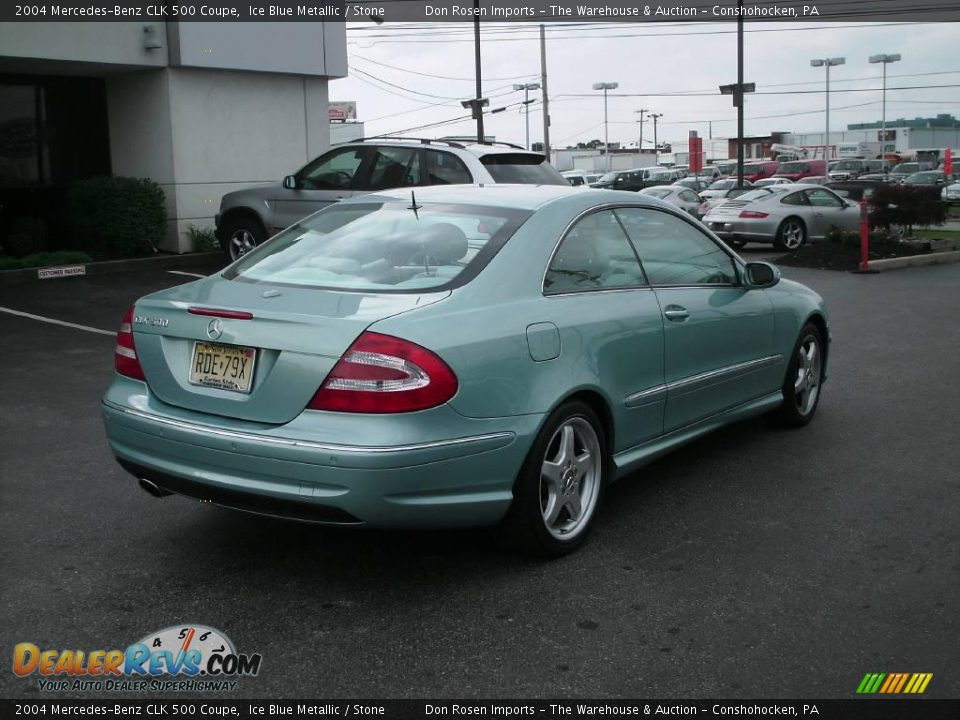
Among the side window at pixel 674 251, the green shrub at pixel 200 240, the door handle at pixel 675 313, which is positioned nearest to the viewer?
the door handle at pixel 675 313

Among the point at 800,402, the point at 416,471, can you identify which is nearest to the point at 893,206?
the point at 800,402

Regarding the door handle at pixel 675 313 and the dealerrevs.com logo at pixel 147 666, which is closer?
the dealerrevs.com logo at pixel 147 666

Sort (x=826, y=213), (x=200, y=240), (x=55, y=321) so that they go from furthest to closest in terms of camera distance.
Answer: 1. (x=826, y=213)
2. (x=200, y=240)
3. (x=55, y=321)

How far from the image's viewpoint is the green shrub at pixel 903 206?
2017 cm

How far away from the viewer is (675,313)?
5.29m

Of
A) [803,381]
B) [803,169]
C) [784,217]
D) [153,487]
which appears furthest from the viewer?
[803,169]

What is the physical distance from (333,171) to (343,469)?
391 inches

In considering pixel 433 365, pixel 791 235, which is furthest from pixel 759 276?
pixel 791 235

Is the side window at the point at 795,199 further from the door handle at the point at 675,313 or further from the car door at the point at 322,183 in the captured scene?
the door handle at the point at 675,313

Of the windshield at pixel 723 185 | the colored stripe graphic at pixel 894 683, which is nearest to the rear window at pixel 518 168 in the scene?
the colored stripe graphic at pixel 894 683

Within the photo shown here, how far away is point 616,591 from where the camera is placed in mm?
4215

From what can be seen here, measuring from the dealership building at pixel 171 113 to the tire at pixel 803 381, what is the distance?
11843 mm

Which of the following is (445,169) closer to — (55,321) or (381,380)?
(55,321)
